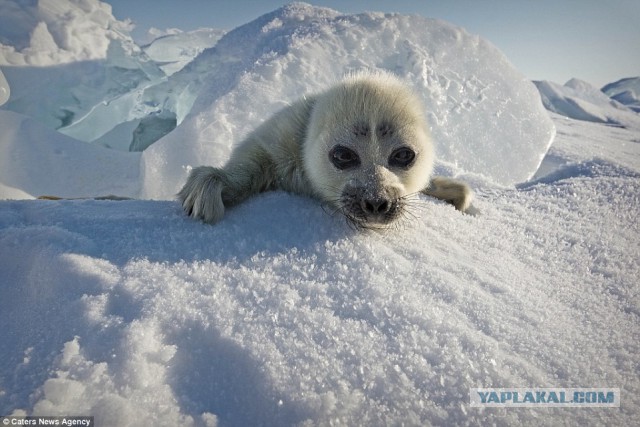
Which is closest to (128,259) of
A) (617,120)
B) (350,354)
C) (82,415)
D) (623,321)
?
(82,415)

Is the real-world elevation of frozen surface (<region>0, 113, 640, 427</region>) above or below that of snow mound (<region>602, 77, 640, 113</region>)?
below

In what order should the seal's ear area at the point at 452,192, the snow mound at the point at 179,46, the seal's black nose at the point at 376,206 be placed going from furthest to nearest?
the snow mound at the point at 179,46 → the seal's ear area at the point at 452,192 → the seal's black nose at the point at 376,206

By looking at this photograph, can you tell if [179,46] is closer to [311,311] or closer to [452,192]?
[452,192]

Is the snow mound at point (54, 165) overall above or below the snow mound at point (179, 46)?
below

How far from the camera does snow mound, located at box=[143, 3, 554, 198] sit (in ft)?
11.3

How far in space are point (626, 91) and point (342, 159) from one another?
23688 mm

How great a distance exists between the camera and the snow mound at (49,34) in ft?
18.4

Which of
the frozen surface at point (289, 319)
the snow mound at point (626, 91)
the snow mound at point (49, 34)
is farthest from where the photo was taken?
the snow mound at point (626, 91)

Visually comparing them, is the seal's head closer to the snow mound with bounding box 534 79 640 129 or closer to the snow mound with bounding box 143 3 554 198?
the snow mound with bounding box 143 3 554 198

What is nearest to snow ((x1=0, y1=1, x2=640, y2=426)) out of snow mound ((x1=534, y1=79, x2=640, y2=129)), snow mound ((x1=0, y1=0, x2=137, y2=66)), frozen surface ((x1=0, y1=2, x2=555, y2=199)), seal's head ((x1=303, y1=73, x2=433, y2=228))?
seal's head ((x1=303, y1=73, x2=433, y2=228))

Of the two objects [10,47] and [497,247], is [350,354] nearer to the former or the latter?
[497,247]

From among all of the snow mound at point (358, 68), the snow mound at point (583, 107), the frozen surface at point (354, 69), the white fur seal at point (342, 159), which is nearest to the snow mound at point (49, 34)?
the frozen surface at point (354, 69)

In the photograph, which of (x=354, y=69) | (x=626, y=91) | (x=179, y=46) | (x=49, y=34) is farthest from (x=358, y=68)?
(x=626, y=91)

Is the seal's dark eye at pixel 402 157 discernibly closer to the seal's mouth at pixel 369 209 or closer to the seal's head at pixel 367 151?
the seal's head at pixel 367 151
